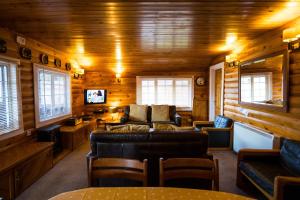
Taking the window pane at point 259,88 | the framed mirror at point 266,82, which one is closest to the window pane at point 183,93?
the framed mirror at point 266,82

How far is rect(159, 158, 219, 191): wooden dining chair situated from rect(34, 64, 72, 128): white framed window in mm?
3331

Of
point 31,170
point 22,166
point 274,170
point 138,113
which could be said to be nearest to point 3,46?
point 22,166

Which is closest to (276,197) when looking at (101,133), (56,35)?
(101,133)

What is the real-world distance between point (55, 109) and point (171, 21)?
139 inches

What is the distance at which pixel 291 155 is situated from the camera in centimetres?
236

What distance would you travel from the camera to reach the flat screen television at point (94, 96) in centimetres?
632

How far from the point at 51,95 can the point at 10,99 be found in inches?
53.0

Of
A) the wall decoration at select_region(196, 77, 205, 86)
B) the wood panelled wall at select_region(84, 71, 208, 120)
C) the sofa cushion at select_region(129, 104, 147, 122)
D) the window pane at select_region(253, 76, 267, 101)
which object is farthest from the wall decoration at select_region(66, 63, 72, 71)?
the window pane at select_region(253, 76, 267, 101)

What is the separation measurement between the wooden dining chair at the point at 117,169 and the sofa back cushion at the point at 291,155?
2003 mm

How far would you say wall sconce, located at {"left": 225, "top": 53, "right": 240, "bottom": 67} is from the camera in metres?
4.44

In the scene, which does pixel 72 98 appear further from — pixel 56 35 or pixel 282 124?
pixel 282 124

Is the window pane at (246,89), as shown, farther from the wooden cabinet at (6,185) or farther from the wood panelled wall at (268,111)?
the wooden cabinet at (6,185)

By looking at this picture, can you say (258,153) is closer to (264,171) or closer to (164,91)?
(264,171)

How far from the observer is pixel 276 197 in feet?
5.99
